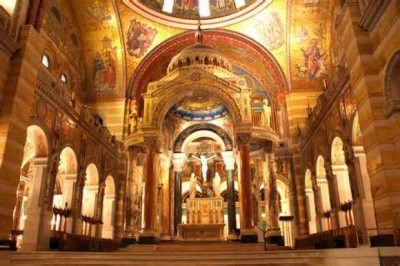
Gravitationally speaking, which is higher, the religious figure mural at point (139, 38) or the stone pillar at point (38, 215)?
the religious figure mural at point (139, 38)

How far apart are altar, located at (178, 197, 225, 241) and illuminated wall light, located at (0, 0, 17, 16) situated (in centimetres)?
1113

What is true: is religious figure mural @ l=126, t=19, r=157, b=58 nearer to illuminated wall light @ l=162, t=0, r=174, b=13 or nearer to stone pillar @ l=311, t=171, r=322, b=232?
illuminated wall light @ l=162, t=0, r=174, b=13

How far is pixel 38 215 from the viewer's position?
12016 mm

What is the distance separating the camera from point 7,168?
860cm

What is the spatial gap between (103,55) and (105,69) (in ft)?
2.88

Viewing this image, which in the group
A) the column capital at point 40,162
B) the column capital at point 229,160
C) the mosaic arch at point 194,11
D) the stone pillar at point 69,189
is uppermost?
the mosaic arch at point 194,11

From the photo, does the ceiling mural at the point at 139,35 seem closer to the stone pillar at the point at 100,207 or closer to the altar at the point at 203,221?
the stone pillar at the point at 100,207

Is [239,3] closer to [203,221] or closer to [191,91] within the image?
[191,91]

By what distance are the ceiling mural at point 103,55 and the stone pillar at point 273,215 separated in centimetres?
1043

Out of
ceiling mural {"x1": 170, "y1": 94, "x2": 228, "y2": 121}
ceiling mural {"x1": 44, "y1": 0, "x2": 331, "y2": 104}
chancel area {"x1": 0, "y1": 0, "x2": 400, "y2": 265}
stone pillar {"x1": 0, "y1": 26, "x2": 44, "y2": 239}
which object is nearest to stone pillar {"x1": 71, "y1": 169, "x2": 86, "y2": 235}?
chancel area {"x1": 0, "y1": 0, "x2": 400, "y2": 265}

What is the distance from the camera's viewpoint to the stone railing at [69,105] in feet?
41.0

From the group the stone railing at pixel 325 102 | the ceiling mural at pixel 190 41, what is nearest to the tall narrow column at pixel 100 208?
the ceiling mural at pixel 190 41

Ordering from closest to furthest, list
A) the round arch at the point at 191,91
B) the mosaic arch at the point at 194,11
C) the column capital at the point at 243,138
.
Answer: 1. the column capital at the point at 243,138
2. the round arch at the point at 191,91
3. the mosaic arch at the point at 194,11

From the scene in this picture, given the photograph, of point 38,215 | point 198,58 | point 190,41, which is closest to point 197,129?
point 198,58
